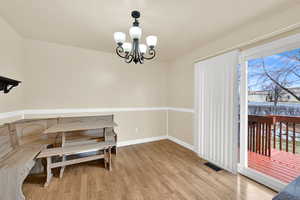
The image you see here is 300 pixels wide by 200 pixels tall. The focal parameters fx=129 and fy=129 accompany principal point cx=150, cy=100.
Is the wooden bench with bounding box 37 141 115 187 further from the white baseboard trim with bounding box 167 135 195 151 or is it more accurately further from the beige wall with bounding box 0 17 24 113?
the white baseboard trim with bounding box 167 135 195 151

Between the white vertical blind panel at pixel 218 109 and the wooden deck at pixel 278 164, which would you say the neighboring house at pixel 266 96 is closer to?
the white vertical blind panel at pixel 218 109

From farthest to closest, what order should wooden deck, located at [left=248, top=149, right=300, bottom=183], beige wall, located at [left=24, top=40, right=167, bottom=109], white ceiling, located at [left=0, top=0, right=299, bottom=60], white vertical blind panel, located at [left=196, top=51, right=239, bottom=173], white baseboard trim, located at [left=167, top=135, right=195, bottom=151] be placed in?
white baseboard trim, located at [left=167, top=135, right=195, bottom=151], beige wall, located at [left=24, top=40, right=167, bottom=109], white vertical blind panel, located at [left=196, top=51, right=239, bottom=173], wooden deck, located at [left=248, top=149, right=300, bottom=183], white ceiling, located at [left=0, top=0, right=299, bottom=60]

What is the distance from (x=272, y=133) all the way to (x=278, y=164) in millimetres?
532

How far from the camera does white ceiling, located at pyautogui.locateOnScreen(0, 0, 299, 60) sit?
5.38 feet

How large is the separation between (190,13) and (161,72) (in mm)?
2342

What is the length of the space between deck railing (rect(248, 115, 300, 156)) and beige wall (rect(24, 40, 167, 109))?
8.06ft

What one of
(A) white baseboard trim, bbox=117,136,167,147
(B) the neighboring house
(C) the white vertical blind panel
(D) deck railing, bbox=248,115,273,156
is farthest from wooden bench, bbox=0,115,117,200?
(D) deck railing, bbox=248,115,273,156

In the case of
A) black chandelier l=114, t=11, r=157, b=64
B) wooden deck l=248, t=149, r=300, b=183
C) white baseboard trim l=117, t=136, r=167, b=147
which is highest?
black chandelier l=114, t=11, r=157, b=64

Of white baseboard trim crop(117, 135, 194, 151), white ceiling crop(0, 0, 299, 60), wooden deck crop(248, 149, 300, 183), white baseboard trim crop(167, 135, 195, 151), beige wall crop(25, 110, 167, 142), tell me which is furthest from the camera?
beige wall crop(25, 110, 167, 142)

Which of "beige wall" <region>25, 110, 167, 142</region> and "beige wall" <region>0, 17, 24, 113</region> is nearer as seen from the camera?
"beige wall" <region>0, 17, 24, 113</region>

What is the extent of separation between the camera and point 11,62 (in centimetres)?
223

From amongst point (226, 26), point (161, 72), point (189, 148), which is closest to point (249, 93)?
point (226, 26)

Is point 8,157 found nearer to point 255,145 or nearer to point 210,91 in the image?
point 210,91

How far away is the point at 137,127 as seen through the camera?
3.76 m
